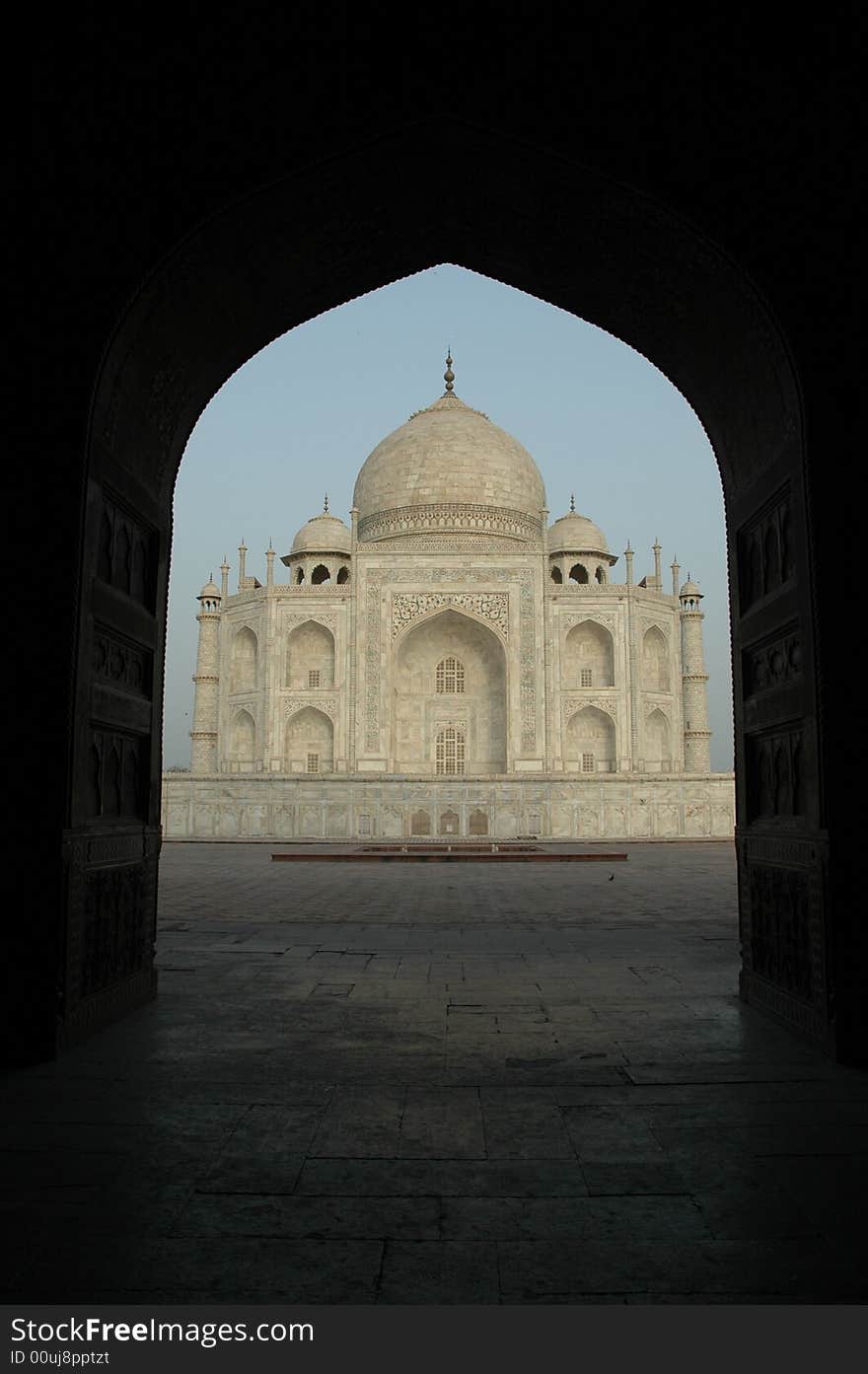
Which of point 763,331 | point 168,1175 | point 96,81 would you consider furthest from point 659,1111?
point 96,81

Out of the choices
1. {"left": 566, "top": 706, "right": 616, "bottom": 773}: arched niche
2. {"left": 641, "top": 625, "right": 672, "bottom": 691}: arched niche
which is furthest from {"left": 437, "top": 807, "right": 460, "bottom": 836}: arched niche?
{"left": 641, "top": 625, "right": 672, "bottom": 691}: arched niche

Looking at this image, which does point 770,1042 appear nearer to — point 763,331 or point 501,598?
point 763,331

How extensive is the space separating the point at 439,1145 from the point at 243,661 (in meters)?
29.8

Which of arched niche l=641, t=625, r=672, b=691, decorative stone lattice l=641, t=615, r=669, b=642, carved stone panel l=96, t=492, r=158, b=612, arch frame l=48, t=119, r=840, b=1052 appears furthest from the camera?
arched niche l=641, t=625, r=672, b=691

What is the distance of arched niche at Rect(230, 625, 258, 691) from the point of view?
31.3m

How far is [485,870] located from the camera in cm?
1321

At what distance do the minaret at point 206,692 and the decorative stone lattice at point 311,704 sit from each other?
3.20 metres

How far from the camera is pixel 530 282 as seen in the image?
5.11m

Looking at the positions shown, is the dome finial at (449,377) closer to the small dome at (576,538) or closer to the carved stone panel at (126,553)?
the small dome at (576,538)

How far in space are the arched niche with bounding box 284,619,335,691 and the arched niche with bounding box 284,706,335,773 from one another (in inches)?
35.3

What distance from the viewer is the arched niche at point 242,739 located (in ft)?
102

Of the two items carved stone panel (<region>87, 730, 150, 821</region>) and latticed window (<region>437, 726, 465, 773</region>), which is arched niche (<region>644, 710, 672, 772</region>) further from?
carved stone panel (<region>87, 730, 150, 821</region>)

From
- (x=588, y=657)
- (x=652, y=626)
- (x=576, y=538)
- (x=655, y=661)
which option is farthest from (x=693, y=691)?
(x=576, y=538)

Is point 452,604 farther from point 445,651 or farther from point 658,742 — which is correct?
point 658,742
